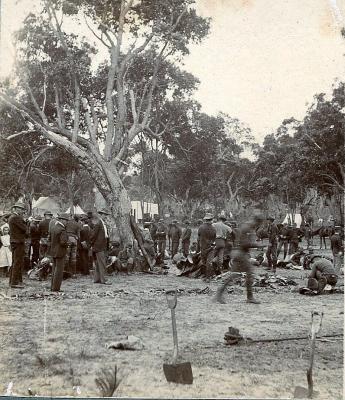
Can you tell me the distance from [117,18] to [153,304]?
9.39 m

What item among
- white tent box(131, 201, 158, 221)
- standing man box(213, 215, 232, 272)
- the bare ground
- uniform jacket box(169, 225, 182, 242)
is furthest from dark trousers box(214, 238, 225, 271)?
white tent box(131, 201, 158, 221)

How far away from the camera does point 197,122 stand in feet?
66.7

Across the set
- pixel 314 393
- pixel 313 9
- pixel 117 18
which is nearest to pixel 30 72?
pixel 117 18

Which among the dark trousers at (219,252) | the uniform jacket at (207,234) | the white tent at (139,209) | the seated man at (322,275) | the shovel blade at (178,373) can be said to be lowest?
the shovel blade at (178,373)

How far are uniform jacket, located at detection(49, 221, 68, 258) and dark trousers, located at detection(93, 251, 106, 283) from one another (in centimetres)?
180

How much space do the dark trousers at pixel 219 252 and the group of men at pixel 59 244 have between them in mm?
2891

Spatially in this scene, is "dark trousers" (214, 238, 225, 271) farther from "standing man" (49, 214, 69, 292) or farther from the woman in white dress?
the woman in white dress

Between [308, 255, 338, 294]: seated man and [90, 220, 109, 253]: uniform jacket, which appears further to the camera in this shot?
[90, 220, 109, 253]: uniform jacket

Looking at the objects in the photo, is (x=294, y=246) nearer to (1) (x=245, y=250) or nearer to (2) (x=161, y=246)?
(2) (x=161, y=246)

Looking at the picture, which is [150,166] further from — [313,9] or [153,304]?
[313,9]

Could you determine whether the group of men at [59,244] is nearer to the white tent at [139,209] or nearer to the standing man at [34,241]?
the standing man at [34,241]

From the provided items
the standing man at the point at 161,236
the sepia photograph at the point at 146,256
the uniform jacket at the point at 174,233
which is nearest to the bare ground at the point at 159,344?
the sepia photograph at the point at 146,256

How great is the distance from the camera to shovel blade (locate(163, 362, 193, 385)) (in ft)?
16.2

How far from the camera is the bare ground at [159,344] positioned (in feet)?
16.2
